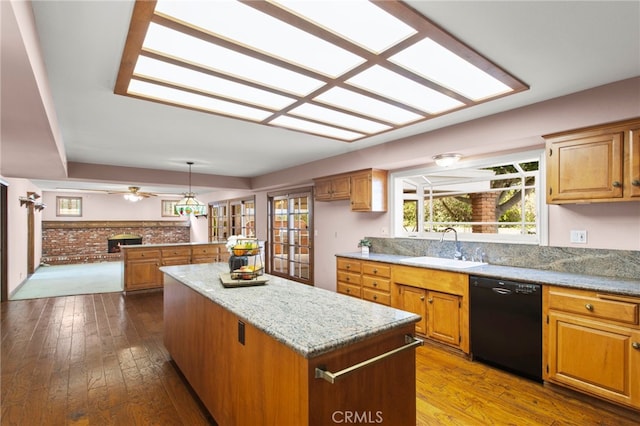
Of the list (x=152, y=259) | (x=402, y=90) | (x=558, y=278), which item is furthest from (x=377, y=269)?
(x=152, y=259)

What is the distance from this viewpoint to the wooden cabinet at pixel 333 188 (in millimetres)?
4699

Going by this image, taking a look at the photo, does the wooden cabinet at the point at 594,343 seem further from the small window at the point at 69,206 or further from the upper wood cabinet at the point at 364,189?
the small window at the point at 69,206

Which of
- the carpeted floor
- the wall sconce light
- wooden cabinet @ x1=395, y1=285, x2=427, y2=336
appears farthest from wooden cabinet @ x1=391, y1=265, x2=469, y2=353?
the carpeted floor

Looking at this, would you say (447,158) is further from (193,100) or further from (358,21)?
(193,100)

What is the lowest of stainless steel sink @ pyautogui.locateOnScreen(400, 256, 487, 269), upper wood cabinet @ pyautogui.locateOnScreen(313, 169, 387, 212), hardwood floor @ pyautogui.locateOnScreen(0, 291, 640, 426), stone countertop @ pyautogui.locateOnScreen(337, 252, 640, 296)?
hardwood floor @ pyautogui.locateOnScreen(0, 291, 640, 426)

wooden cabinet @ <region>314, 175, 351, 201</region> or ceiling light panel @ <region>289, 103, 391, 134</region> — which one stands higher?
ceiling light panel @ <region>289, 103, 391, 134</region>

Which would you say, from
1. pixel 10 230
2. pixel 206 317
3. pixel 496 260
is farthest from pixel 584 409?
pixel 10 230

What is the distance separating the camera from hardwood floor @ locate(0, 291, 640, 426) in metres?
2.16

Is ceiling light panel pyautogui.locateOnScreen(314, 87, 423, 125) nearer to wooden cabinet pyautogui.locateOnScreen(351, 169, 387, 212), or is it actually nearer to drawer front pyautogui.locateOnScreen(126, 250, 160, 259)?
wooden cabinet pyautogui.locateOnScreen(351, 169, 387, 212)

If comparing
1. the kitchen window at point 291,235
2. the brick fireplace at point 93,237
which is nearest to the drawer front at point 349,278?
the kitchen window at point 291,235

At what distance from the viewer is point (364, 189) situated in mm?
4410

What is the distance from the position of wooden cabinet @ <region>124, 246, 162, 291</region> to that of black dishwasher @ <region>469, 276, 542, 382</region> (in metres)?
5.10

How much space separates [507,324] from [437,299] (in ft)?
2.19

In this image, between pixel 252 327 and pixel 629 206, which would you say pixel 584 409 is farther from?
pixel 252 327
